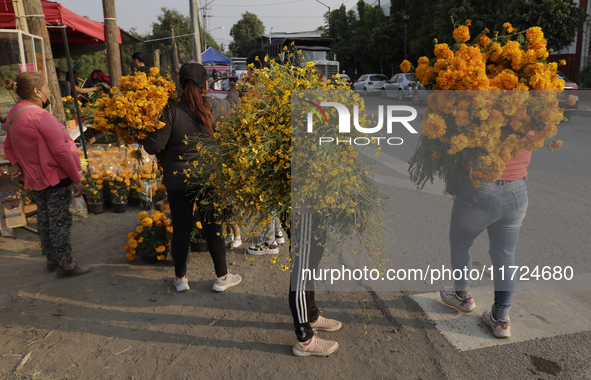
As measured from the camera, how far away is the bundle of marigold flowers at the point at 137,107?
3.44m

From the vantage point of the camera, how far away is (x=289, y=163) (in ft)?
8.02

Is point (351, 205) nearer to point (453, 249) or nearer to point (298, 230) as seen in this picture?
point (298, 230)

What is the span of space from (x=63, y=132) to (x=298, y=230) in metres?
2.79

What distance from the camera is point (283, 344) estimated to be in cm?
311

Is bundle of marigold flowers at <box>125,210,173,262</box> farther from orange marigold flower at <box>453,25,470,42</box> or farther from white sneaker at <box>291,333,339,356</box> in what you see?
orange marigold flower at <box>453,25,470,42</box>

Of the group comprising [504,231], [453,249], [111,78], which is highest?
[111,78]

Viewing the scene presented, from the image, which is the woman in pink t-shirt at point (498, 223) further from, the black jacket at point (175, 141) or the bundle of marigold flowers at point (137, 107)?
the bundle of marigold flowers at point (137, 107)

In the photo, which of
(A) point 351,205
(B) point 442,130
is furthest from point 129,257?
(B) point 442,130

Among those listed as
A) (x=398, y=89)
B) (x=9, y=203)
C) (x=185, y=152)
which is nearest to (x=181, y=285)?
(x=185, y=152)

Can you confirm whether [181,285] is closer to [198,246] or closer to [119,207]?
[198,246]

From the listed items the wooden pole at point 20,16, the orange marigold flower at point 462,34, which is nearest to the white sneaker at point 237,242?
the orange marigold flower at point 462,34

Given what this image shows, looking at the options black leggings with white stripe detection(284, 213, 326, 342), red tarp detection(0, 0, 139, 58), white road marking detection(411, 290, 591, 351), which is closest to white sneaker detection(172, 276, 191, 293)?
black leggings with white stripe detection(284, 213, 326, 342)

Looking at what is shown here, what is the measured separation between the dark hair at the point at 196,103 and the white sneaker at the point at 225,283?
52.5 inches

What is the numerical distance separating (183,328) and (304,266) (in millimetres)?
1237
